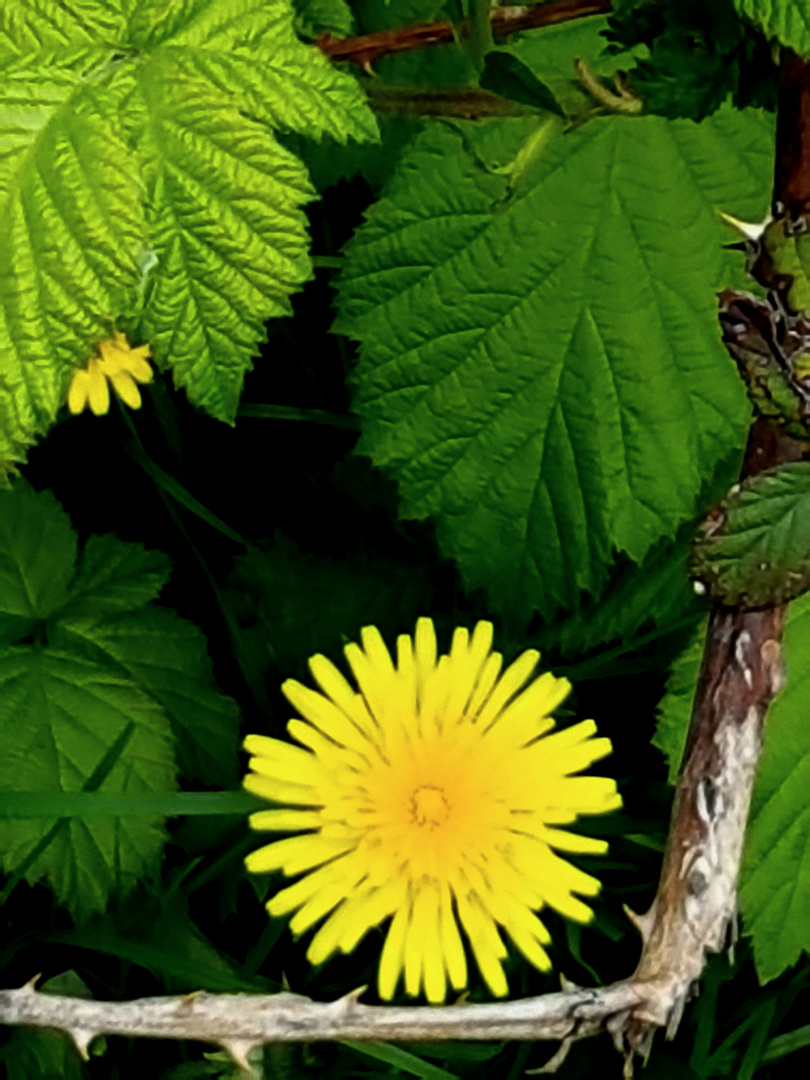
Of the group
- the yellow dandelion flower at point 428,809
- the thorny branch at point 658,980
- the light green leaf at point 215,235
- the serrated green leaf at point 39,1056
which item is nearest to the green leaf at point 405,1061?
the yellow dandelion flower at point 428,809

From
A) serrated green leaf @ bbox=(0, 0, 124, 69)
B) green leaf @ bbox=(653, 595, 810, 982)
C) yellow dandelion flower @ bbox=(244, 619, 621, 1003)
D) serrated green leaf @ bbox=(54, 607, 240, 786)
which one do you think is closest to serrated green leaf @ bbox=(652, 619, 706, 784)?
green leaf @ bbox=(653, 595, 810, 982)

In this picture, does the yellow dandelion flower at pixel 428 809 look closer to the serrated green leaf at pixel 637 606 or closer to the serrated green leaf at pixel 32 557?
the serrated green leaf at pixel 637 606

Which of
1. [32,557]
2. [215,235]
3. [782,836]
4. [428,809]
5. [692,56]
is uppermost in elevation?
[692,56]

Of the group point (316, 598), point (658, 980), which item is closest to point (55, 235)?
point (658, 980)

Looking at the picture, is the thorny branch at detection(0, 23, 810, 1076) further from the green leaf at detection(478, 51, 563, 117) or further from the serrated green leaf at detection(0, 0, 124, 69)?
the serrated green leaf at detection(0, 0, 124, 69)

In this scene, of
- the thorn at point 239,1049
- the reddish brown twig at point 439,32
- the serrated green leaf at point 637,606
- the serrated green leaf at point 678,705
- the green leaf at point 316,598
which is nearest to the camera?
the thorn at point 239,1049

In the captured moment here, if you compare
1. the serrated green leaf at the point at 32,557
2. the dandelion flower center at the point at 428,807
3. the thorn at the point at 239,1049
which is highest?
the serrated green leaf at the point at 32,557

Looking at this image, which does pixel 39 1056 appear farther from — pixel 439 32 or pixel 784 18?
pixel 784 18
